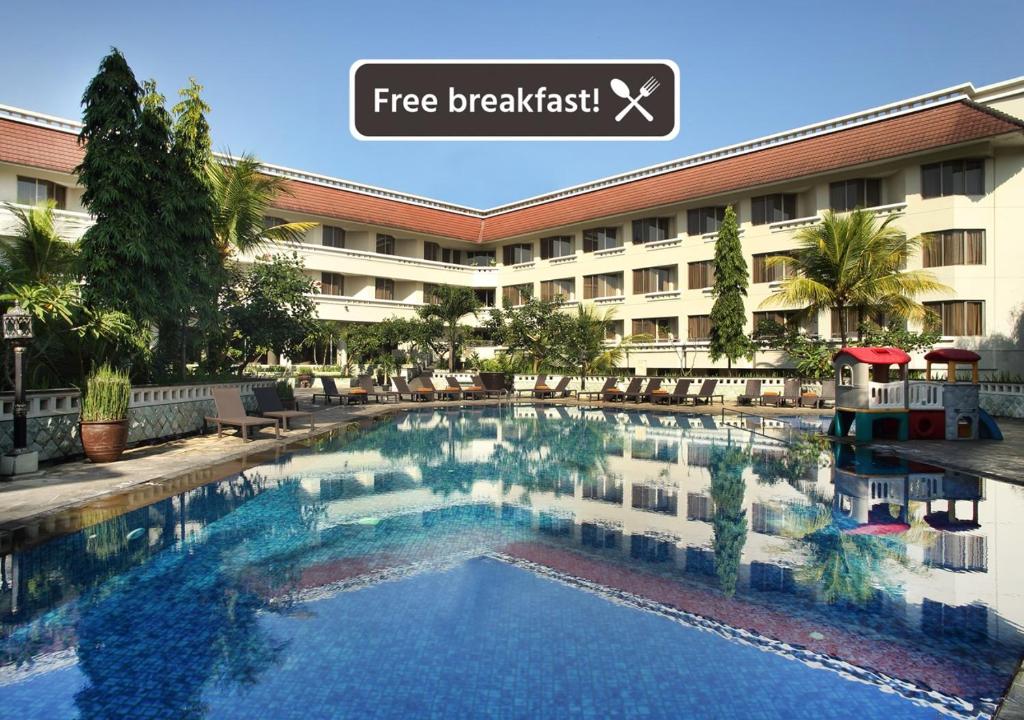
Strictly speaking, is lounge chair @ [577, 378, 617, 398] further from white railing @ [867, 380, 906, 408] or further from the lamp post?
the lamp post

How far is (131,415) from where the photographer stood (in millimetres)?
Answer: 13102

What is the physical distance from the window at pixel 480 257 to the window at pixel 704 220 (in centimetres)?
1419

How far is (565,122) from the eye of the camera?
9.37 metres

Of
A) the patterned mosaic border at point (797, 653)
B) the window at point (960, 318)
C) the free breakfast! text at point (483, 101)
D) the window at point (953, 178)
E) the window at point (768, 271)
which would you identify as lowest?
the patterned mosaic border at point (797, 653)

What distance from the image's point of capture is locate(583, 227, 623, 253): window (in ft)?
123

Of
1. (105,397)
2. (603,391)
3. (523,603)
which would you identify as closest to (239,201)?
(105,397)

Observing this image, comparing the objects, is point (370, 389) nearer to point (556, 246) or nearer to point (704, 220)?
point (556, 246)

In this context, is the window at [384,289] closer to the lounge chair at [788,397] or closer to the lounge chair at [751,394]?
the lounge chair at [751,394]

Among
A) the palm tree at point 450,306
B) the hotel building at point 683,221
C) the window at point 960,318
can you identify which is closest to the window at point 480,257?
the hotel building at point 683,221

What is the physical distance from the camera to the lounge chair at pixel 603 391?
2890cm

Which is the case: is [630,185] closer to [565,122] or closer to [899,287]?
[899,287]

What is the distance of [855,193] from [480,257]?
896 inches

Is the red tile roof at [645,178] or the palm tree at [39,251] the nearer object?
the palm tree at [39,251]

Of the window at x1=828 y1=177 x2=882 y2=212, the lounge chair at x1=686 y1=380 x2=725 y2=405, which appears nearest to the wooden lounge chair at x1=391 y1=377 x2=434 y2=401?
the lounge chair at x1=686 y1=380 x2=725 y2=405
